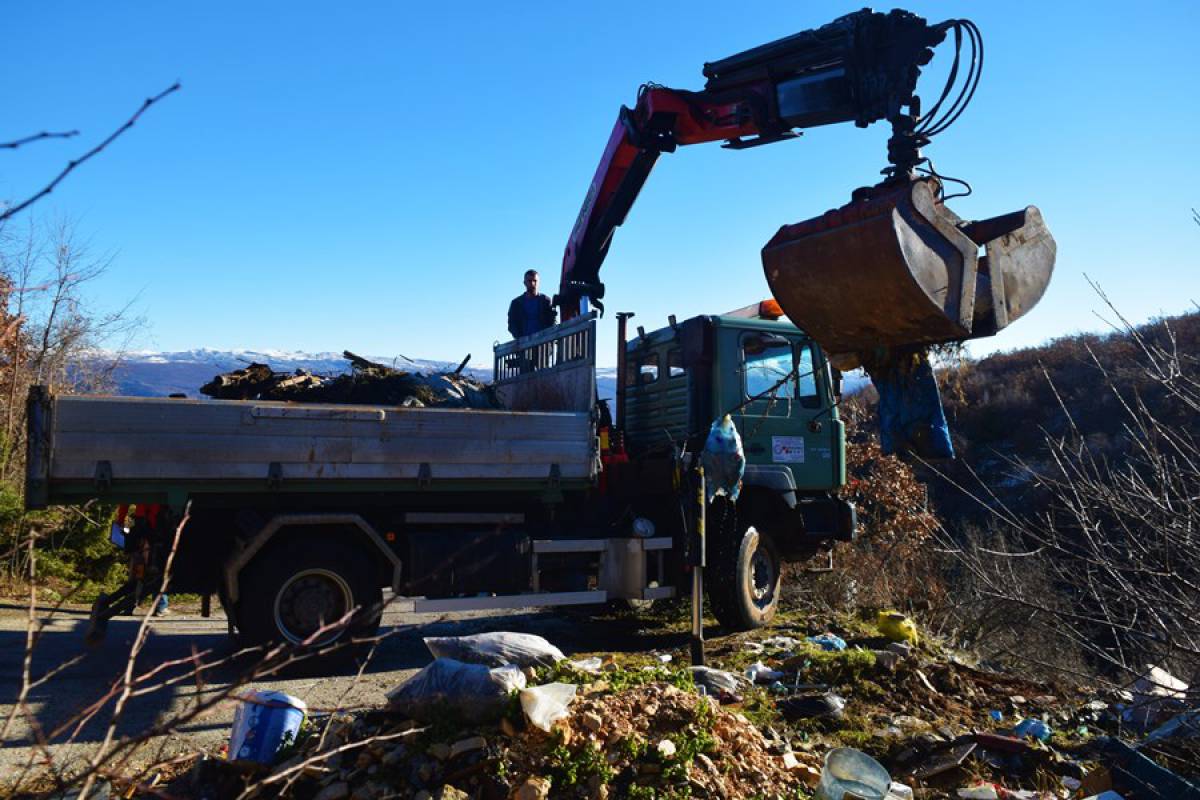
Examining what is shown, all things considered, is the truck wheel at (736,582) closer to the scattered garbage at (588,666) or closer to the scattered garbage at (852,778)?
the scattered garbage at (588,666)

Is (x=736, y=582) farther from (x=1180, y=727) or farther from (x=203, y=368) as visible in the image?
(x=203, y=368)

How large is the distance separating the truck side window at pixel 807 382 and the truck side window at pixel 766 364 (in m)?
0.11

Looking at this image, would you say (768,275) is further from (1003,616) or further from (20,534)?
(20,534)

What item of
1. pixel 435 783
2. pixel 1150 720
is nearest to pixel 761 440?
pixel 1150 720

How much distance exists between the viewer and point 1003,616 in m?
8.80

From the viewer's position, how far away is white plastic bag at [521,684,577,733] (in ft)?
13.4

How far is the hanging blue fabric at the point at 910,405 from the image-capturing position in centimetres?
512

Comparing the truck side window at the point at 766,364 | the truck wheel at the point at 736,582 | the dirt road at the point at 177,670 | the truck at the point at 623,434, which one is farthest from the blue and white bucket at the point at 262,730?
the truck side window at the point at 766,364

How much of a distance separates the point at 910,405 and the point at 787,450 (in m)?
3.33

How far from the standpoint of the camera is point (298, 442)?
20.5 ft

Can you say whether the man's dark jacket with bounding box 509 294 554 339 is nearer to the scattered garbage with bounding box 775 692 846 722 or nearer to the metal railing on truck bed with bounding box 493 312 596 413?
the metal railing on truck bed with bounding box 493 312 596 413

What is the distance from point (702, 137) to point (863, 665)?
480cm

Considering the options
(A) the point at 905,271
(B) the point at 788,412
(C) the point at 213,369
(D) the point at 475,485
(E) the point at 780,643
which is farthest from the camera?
(C) the point at 213,369

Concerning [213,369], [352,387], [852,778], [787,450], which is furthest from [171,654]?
[213,369]
